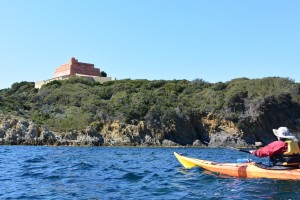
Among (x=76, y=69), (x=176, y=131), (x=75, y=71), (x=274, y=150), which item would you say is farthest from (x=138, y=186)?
(x=76, y=69)

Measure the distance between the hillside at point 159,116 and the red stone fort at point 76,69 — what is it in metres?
→ 19.1

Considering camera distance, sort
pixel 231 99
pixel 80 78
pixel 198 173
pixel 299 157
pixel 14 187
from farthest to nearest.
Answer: pixel 80 78
pixel 231 99
pixel 198 173
pixel 299 157
pixel 14 187

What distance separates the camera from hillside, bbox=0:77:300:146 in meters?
44.8

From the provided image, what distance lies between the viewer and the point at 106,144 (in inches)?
1748

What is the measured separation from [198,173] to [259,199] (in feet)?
14.2

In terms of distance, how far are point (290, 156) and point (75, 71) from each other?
70.7 m

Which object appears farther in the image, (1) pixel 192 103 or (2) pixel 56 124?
(1) pixel 192 103

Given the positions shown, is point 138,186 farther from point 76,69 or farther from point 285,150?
point 76,69

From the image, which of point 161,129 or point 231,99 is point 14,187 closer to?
point 161,129

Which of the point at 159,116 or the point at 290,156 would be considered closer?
the point at 290,156

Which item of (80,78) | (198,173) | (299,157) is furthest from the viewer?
(80,78)

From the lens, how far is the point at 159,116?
1896 inches

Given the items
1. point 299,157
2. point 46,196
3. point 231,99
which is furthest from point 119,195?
point 231,99

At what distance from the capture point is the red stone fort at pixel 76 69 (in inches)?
3078
